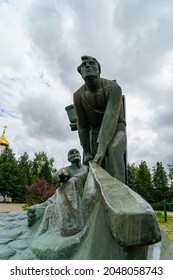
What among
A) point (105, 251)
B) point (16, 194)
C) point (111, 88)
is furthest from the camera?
point (16, 194)

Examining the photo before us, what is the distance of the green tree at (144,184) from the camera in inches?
1332

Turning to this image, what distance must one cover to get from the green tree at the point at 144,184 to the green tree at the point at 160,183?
1.28 m

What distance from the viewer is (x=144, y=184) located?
34.7 meters

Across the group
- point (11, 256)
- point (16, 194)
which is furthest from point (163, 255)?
point (16, 194)

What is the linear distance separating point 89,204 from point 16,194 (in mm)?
30552

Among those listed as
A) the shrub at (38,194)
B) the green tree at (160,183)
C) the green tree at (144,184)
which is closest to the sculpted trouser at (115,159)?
the shrub at (38,194)

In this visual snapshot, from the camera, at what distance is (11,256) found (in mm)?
2041

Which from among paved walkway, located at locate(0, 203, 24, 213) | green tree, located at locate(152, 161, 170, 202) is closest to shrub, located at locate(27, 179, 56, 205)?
paved walkway, located at locate(0, 203, 24, 213)

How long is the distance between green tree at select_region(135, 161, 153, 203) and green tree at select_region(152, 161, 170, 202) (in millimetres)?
1283

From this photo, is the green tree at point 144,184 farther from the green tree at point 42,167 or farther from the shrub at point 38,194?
the shrub at point 38,194

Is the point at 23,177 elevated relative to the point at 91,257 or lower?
elevated

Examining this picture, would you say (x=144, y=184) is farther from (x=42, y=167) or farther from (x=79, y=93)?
(x=79, y=93)
